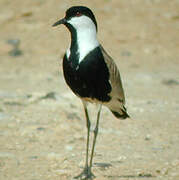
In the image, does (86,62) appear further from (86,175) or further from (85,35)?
(86,175)

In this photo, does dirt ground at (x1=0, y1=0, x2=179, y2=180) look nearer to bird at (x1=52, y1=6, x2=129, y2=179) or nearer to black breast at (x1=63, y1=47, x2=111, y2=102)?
bird at (x1=52, y1=6, x2=129, y2=179)

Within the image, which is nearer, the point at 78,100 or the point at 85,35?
the point at 85,35

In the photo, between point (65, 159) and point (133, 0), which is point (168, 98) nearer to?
point (65, 159)

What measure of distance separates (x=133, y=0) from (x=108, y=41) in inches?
93.1

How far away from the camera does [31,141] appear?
744 cm

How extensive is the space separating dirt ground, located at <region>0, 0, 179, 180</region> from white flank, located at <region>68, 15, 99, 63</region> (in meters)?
1.38

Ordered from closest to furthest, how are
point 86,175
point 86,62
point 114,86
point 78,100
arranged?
point 86,62 < point 86,175 < point 114,86 < point 78,100

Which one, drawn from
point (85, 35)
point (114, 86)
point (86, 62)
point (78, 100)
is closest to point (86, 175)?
point (114, 86)

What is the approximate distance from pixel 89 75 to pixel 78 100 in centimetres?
371

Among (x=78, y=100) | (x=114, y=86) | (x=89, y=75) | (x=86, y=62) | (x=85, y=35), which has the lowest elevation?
(x=78, y=100)

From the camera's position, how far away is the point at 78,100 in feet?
31.3

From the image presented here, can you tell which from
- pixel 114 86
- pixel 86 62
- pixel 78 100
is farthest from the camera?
pixel 78 100

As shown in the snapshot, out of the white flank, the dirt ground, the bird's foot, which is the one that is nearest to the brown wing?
the white flank

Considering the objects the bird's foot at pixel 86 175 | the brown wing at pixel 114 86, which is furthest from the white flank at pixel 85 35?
the bird's foot at pixel 86 175
